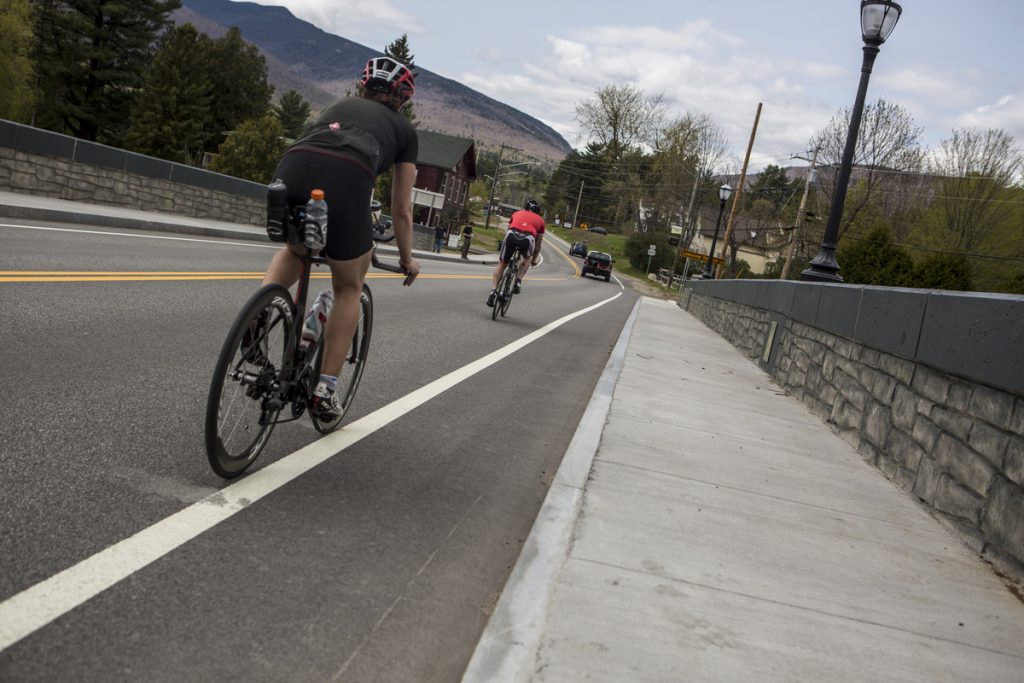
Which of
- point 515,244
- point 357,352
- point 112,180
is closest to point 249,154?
point 112,180

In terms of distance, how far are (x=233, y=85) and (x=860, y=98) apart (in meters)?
71.5

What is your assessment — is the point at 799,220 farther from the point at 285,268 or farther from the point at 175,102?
the point at 175,102

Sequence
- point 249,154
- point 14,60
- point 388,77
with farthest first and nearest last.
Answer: point 249,154
point 14,60
point 388,77

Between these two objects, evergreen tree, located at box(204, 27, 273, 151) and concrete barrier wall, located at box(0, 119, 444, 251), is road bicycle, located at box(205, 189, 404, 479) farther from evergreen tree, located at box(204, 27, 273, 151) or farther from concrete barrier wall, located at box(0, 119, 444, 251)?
evergreen tree, located at box(204, 27, 273, 151)

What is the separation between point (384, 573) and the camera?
3.11m

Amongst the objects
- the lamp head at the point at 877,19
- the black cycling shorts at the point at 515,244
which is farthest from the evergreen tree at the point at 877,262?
the black cycling shorts at the point at 515,244

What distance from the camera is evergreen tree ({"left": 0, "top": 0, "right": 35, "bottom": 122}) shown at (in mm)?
48125

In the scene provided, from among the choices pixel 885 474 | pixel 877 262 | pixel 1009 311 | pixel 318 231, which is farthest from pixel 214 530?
pixel 877 262

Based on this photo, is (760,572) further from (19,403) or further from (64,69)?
(64,69)

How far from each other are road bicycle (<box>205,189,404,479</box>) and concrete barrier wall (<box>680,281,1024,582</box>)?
3323 mm

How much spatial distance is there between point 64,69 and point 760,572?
6442cm

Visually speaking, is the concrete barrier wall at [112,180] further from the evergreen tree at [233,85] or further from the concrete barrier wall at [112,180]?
the evergreen tree at [233,85]

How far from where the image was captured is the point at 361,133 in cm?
376

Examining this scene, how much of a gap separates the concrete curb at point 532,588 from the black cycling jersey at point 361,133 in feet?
5.87
